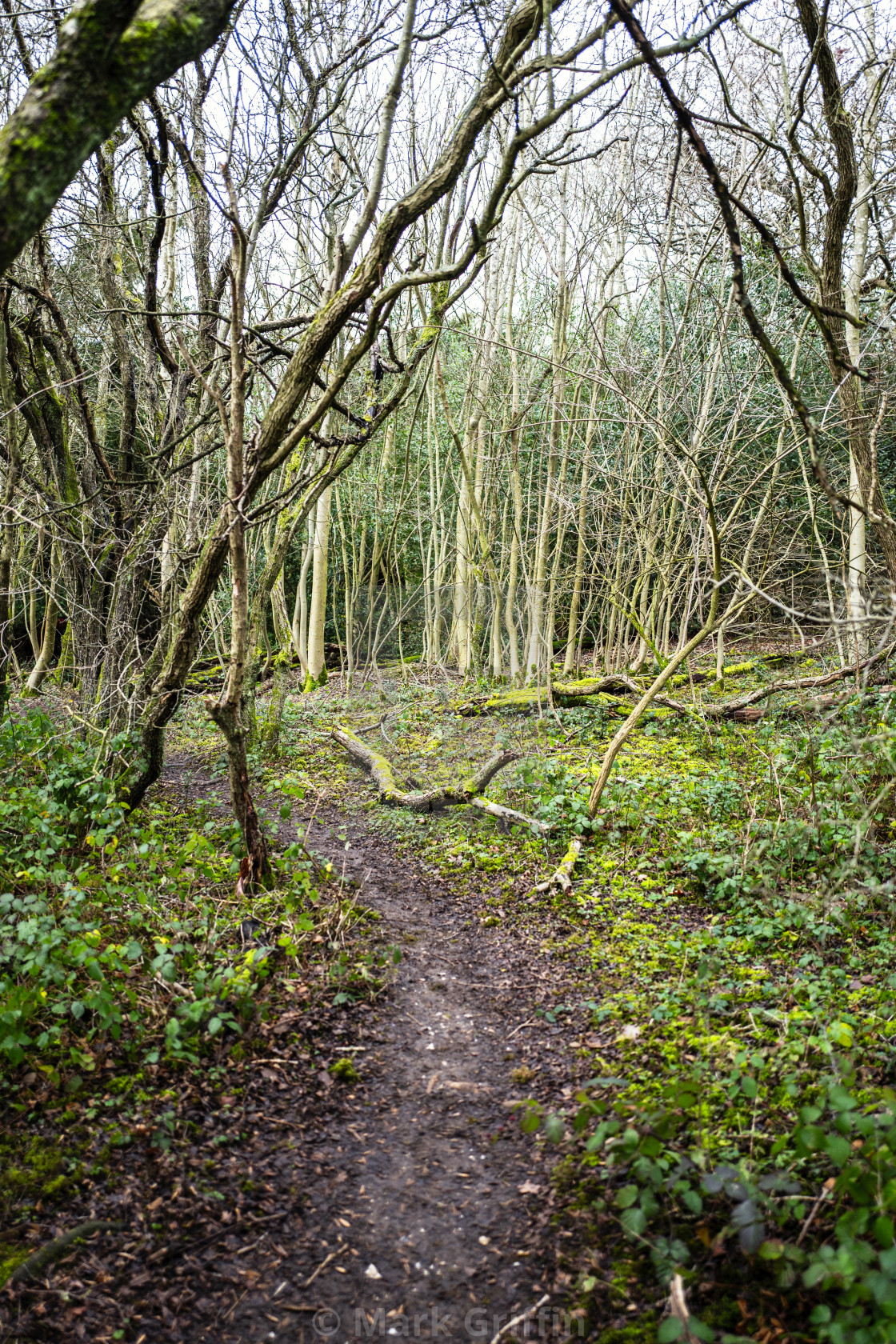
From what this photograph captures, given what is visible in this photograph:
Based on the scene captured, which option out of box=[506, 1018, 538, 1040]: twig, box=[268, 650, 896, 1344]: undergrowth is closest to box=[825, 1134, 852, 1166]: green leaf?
box=[268, 650, 896, 1344]: undergrowth

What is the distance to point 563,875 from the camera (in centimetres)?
471

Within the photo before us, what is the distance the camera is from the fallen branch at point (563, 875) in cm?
468

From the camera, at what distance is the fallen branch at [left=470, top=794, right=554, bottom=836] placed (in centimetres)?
535

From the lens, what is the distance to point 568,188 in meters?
9.73

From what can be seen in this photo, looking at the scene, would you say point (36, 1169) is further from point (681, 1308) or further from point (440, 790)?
point (440, 790)

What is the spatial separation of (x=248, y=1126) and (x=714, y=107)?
10329 mm

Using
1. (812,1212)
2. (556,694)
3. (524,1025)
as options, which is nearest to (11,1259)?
(524,1025)

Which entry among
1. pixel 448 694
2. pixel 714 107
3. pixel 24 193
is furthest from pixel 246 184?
pixel 448 694

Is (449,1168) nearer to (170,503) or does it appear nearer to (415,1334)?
(415,1334)

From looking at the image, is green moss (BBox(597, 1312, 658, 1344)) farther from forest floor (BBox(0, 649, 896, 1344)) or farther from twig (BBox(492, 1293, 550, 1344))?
twig (BBox(492, 1293, 550, 1344))

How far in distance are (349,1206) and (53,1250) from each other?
2.89 ft

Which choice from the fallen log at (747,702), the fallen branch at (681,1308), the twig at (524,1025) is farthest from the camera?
the fallen log at (747,702)

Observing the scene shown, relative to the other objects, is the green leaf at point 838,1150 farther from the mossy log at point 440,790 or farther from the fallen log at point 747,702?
the fallen log at point 747,702

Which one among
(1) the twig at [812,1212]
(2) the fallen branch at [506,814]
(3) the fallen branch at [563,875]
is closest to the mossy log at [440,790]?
(2) the fallen branch at [506,814]
